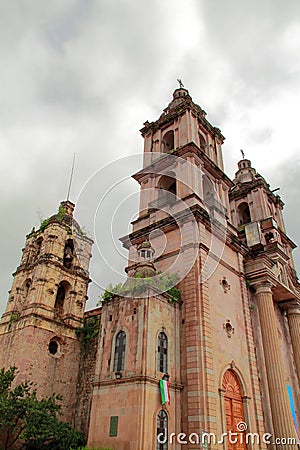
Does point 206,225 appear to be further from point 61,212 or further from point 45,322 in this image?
point 61,212

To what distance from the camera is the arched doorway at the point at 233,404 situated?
16.3 meters

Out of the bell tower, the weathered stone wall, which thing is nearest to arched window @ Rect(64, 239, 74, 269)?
the weathered stone wall

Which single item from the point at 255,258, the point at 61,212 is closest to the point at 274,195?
Result: the point at 255,258

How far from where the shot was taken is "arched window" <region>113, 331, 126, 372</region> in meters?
15.9

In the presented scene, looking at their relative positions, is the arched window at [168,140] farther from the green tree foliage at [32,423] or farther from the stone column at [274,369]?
the green tree foliage at [32,423]

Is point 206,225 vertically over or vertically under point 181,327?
over

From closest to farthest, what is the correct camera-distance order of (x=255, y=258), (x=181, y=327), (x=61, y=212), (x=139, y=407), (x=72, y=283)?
(x=139, y=407), (x=181, y=327), (x=255, y=258), (x=72, y=283), (x=61, y=212)

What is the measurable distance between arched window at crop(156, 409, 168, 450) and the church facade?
4 cm

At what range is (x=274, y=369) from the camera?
808 inches

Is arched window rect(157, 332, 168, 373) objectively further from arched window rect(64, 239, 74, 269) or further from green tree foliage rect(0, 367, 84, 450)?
arched window rect(64, 239, 74, 269)

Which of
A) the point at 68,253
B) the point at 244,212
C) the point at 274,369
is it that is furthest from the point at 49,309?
the point at 244,212

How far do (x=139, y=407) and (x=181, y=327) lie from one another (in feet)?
15.4

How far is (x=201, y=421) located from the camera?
48.0 ft

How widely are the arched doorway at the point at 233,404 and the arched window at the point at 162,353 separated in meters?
3.17
